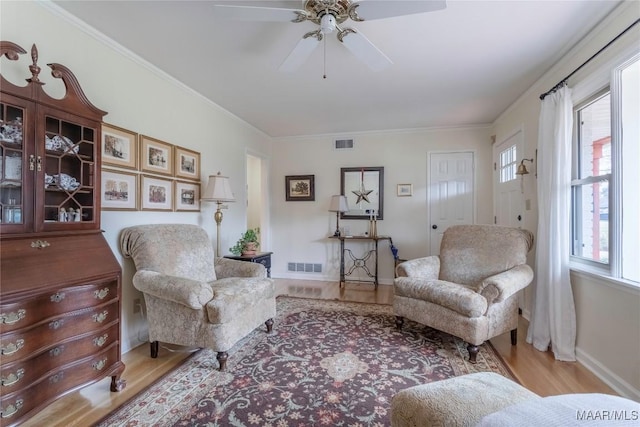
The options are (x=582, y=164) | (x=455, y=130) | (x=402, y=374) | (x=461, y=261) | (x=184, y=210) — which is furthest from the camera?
(x=455, y=130)

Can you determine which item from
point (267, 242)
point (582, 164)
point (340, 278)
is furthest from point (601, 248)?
point (267, 242)

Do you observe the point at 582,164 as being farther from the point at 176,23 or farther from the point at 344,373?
the point at 176,23

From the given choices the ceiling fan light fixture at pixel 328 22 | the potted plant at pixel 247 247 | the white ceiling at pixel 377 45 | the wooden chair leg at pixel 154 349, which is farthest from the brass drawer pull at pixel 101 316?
the ceiling fan light fixture at pixel 328 22

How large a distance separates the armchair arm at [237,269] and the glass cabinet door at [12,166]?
1.57m

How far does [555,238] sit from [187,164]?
3.46m

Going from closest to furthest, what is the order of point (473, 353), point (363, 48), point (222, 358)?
point (363, 48) < point (222, 358) < point (473, 353)

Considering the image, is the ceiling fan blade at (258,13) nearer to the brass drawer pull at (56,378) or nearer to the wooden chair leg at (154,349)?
the brass drawer pull at (56,378)

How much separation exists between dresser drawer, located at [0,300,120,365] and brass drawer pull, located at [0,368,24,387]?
6 centimetres

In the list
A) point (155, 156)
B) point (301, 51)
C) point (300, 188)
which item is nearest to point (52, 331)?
point (155, 156)

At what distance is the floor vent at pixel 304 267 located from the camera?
5.02 meters

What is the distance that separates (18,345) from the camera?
1329mm

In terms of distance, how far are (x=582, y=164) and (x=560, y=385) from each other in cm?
164

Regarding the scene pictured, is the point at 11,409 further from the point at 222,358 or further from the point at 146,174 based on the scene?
the point at 146,174

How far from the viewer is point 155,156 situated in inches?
108
